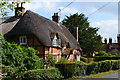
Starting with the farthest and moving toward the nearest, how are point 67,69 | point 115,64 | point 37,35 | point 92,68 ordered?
1. point 37,35
2. point 115,64
3. point 92,68
4. point 67,69

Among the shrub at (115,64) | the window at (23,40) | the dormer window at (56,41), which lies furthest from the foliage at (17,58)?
the dormer window at (56,41)

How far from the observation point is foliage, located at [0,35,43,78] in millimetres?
15889

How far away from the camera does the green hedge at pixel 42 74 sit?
13945 mm

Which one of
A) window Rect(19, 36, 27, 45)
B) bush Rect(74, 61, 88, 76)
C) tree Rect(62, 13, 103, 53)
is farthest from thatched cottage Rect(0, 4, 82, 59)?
tree Rect(62, 13, 103, 53)

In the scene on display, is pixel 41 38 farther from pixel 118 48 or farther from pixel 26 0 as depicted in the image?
pixel 118 48

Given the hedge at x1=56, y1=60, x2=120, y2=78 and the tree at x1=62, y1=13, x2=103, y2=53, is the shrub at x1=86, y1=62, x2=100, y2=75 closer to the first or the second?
the hedge at x1=56, y1=60, x2=120, y2=78

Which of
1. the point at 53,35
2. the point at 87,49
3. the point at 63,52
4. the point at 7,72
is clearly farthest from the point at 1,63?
the point at 87,49

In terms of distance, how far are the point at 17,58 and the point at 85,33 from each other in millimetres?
34192

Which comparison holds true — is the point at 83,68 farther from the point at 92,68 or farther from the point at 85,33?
the point at 85,33

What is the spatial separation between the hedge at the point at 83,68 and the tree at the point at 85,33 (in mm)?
24541

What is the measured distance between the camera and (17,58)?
55.0 feet

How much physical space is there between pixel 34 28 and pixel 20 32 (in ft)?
5.83

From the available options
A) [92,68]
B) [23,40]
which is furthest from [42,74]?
[23,40]

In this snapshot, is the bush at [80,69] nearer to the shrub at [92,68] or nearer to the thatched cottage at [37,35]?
the shrub at [92,68]
